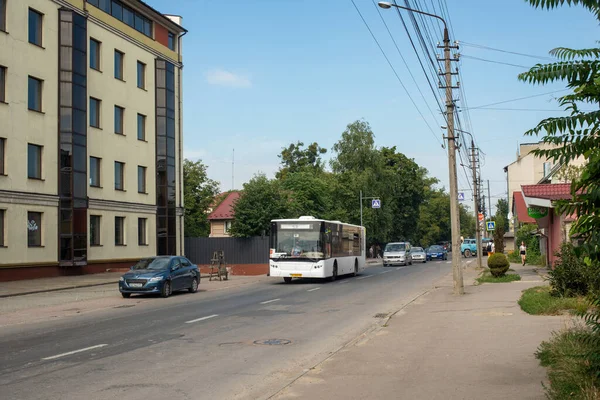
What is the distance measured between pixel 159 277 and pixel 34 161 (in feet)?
45.9

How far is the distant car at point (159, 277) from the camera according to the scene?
888 inches

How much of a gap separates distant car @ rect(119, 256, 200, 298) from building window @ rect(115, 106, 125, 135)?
59.3ft

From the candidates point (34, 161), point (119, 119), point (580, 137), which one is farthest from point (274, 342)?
point (119, 119)

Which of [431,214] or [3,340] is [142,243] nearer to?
[3,340]

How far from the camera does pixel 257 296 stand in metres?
23.3

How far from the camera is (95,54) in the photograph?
125 feet

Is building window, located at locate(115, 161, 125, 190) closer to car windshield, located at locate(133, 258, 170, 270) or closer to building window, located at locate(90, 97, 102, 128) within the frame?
building window, located at locate(90, 97, 102, 128)

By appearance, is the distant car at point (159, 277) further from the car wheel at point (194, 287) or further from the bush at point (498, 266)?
the bush at point (498, 266)

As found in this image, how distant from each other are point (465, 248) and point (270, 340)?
70386 millimetres

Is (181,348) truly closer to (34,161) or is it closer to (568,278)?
(568,278)

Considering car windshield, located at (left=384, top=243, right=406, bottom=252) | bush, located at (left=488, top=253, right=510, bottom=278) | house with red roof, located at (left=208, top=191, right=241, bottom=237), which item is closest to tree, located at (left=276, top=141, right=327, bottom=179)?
house with red roof, located at (left=208, top=191, right=241, bottom=237)

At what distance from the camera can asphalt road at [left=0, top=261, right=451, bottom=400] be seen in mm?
8227

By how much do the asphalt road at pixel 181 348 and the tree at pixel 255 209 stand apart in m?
22.9

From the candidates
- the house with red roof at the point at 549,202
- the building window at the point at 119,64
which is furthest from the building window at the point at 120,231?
the house with red roof at the point at 549,202
